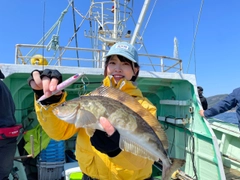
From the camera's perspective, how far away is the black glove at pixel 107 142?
1.58 meters

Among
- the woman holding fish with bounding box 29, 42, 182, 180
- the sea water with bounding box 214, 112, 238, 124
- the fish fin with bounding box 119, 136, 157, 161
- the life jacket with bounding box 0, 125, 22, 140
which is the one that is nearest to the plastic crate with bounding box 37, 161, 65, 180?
the life jacket with bounding box 0, 125, 22, 140

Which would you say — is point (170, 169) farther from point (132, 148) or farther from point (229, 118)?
point (229, 118)

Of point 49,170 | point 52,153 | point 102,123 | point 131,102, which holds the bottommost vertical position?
point 49,170

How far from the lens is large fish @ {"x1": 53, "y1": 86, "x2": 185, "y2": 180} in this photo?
1.59 m

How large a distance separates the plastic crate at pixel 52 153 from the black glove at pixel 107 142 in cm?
369

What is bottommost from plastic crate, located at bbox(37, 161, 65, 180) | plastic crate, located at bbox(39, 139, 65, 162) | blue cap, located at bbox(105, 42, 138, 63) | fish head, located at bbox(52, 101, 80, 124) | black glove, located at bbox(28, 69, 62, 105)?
plastic crate, located at bbox(37, 161, 65, 180)

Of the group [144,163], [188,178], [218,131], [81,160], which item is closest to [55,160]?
[188,178]

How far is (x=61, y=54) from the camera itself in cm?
493

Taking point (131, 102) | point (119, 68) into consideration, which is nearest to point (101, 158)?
point (131, 102)

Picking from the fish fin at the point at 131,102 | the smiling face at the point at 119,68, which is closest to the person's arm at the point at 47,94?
A: the fish fin at the point at 131,102

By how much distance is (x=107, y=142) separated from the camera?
160 cm

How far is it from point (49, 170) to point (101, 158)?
11.6ft

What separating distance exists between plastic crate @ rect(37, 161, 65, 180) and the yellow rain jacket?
127 inches

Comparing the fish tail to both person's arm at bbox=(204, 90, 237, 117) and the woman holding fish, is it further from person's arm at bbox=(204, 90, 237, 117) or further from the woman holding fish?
person's arm at bbox=(204, 90, 237, 117)
